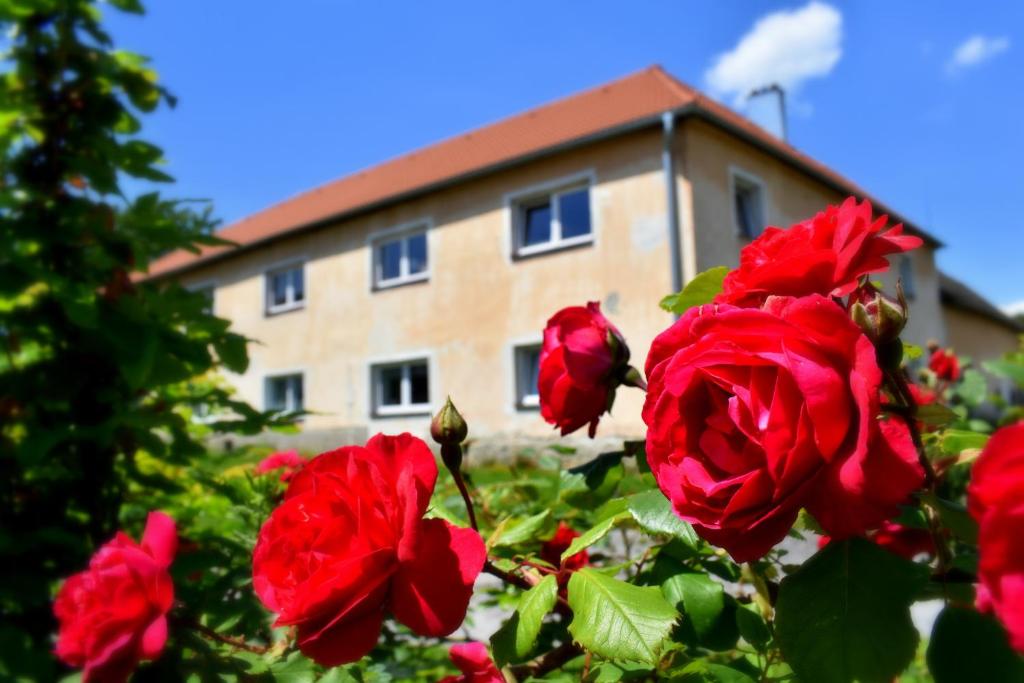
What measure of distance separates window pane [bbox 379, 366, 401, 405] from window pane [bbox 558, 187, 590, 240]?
4.05m

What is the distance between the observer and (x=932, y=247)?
1523 cm

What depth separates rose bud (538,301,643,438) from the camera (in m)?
0.81

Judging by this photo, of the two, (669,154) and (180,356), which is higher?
(669,154)

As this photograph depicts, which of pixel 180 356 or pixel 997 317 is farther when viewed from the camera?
pixel 997 317

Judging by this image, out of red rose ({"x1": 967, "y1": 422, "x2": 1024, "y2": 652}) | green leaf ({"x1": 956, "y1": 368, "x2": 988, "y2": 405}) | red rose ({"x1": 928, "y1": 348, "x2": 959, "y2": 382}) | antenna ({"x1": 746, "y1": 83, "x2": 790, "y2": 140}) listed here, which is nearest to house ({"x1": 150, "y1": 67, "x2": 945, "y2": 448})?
antenna ({"x1": 746, "y1": 83, "x2": 790, "y2": 140})

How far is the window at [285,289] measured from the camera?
1420 cm

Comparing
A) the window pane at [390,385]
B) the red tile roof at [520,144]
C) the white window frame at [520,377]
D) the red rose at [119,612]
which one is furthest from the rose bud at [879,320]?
the window pane at [390,385]

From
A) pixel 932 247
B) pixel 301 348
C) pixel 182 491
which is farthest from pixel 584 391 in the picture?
pixel 932 247

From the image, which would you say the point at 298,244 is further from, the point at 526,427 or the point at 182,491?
the point at 182,491

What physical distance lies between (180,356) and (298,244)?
41.9 feet

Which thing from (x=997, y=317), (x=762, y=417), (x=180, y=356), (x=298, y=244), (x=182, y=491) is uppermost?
(x=298, y=244)

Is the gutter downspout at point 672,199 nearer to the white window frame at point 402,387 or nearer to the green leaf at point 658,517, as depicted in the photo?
the white window frame at point 402,387

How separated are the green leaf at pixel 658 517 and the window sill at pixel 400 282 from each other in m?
11.4

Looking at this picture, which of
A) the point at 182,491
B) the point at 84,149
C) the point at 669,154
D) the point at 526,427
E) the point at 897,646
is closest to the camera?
the point at 897,646
